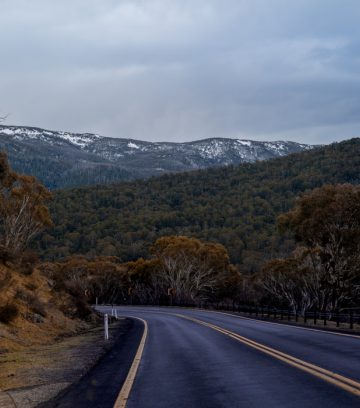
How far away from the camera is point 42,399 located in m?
10.4

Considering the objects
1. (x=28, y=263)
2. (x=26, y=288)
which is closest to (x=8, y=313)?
(x=26, y=288)

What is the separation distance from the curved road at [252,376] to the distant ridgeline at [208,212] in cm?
8745

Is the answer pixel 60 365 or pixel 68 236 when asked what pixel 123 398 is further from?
pixel 68 236

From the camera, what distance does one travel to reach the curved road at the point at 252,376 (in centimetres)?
900

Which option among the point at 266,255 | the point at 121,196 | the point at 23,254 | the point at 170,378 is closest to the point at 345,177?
the point at 266,255

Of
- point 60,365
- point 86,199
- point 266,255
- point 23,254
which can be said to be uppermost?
point 86,199

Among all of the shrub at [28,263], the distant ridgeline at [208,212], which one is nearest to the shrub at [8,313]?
the shrub at [28,263]

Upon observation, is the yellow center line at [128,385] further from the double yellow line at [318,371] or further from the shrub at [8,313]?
the shrub at [8,313]

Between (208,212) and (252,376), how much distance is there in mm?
122534

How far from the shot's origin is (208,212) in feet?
440

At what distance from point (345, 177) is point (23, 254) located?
95.3 meters

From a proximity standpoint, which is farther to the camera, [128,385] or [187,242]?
[187,242]

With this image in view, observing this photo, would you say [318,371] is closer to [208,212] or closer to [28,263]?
[28,263]

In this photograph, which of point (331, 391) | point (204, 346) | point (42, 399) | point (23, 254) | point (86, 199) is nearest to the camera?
point (331, 391)
